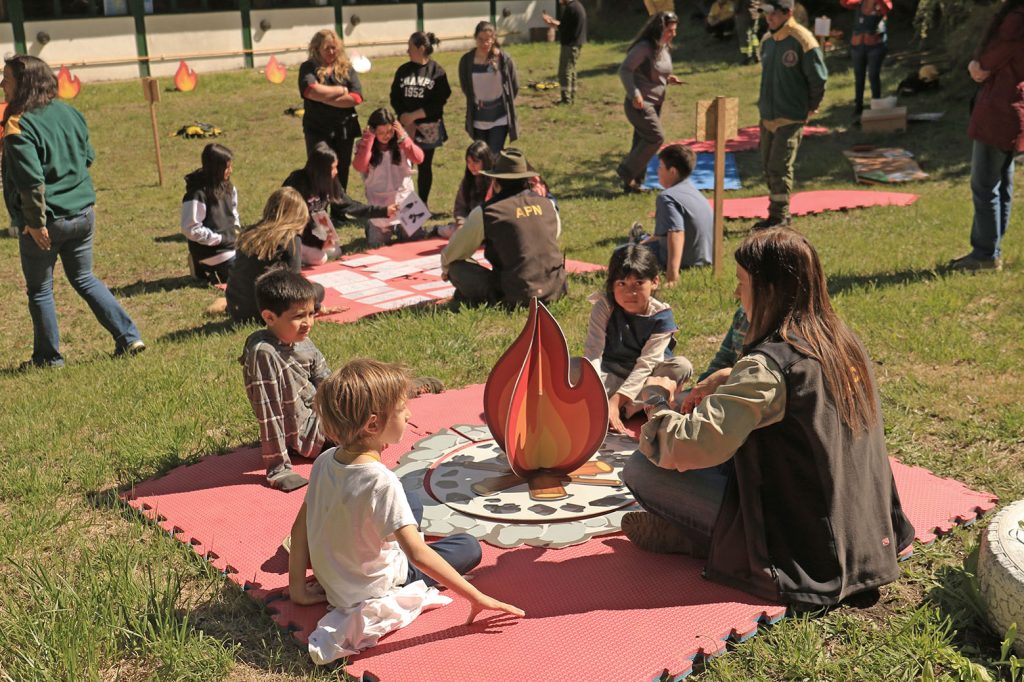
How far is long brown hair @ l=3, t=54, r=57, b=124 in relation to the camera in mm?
6582

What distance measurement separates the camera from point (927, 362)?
6344 millimetres

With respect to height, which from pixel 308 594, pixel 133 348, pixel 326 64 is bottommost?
pixel 133 348

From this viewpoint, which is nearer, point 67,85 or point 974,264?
point 974,264

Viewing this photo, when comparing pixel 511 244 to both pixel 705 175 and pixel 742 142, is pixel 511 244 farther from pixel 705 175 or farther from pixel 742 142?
pixel 742 142

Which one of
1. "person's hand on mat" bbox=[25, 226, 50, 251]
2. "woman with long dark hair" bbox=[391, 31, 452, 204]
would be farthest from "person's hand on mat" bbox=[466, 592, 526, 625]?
"woman with long dark hair" bbox=[391, 31, 452, 204]

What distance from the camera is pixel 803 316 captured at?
3551 millimetres

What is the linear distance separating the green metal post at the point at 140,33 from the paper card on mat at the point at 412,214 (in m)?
14.5

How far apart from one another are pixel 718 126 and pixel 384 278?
3181mm


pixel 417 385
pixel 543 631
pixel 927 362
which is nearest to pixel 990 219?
pixel 927 362

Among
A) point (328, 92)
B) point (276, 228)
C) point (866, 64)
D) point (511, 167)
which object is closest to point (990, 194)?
point (511, 167)

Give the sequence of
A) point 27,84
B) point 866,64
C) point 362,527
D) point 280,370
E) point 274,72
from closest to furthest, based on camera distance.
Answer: point 362,527 < point 280,370 < point 27,84 < point 866,64 < point 274,72

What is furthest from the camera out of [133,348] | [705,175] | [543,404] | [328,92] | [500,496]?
[705,175]

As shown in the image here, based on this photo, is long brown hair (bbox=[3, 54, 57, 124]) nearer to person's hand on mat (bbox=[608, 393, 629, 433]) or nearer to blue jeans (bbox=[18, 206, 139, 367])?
blue jeans (bbox=[18, 206, 139, 367])

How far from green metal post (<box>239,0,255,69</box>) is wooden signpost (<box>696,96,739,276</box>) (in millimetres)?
18124
